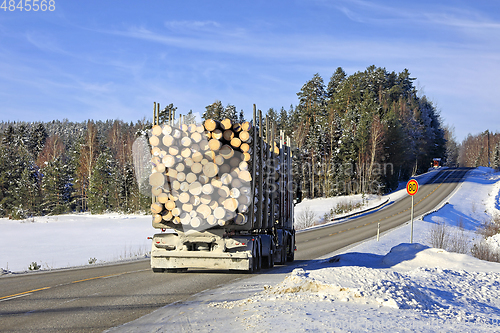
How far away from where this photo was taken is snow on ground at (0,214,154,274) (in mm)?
23206

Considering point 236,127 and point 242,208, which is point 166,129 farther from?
point 242,208

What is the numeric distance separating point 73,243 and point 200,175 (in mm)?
26545

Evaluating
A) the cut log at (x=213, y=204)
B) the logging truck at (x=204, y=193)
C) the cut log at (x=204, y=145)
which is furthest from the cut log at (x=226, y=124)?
the cut log at (x=213, y=204)

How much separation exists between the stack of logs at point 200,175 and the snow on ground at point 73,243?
9.24 metres

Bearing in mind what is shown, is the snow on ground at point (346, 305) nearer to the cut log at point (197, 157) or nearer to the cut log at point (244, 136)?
the cut log at point (197, 157)

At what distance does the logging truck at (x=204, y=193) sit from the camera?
1113 centimetres

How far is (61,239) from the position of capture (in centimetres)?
3753

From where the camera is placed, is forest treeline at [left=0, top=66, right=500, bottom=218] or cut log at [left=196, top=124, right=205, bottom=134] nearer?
cut log at [left=196, top=124, right=205, bottom=134]

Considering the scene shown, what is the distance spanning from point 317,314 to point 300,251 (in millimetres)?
16175

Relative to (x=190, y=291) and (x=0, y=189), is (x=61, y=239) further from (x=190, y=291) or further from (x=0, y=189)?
(x=0, y=189)

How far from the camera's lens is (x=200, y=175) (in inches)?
440

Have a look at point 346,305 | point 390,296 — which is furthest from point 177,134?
point 390,296

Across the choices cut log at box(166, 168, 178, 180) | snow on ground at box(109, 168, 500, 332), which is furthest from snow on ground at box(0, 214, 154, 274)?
snow on ground at box(109, 168, 500, 332)

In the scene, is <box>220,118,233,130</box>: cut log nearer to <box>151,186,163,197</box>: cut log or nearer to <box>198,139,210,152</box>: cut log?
<box>198,139,210,152</box>: cut log
